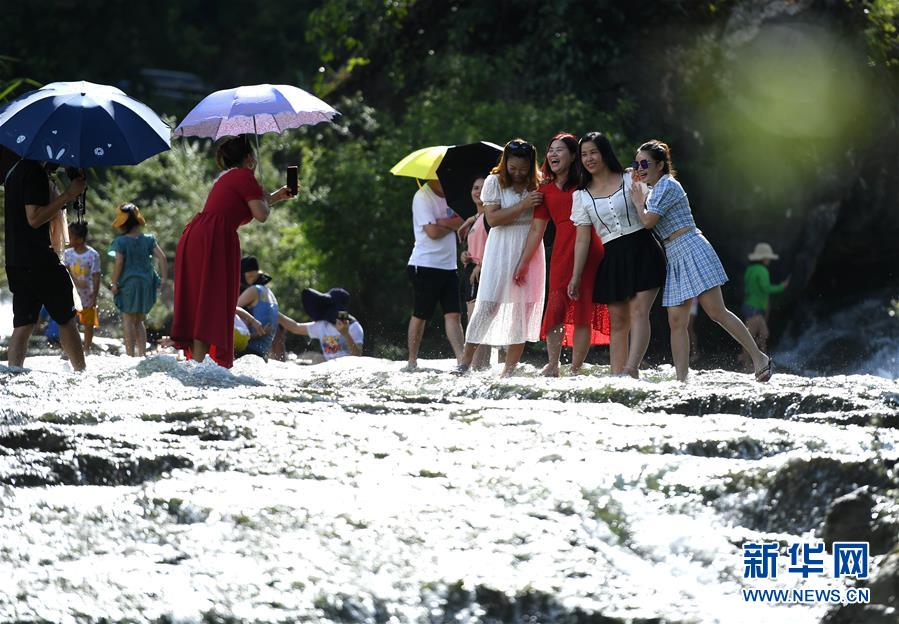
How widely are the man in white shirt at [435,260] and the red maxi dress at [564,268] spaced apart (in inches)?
56.2

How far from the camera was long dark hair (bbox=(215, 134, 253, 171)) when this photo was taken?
30.3ft

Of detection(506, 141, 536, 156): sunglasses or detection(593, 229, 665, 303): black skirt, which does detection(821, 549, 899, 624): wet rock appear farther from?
detection(506, 141, 536, 156): sunglasses

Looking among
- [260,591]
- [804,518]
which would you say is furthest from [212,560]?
[804,518]

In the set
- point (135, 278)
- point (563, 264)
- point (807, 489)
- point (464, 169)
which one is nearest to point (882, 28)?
point (464, 169)

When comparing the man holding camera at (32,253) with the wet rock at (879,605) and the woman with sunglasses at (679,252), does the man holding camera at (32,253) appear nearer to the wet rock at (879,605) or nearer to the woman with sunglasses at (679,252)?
the woman with sunglasses at (679,252)

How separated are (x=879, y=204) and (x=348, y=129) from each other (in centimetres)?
685

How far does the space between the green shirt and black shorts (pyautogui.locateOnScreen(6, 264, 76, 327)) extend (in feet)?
30.0

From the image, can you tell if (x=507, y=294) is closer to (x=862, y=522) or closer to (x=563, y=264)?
(x=563, y=264)

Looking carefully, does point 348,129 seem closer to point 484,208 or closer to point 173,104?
point 484,208

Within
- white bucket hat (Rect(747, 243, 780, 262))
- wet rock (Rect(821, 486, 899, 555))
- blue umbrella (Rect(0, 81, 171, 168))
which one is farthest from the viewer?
white bucket hat (Rect(747, 243, 780, 262))

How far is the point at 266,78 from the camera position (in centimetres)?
3844

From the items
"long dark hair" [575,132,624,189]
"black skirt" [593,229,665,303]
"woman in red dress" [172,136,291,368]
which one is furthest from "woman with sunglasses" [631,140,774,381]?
"woman in red dress" [172,136,291,368]

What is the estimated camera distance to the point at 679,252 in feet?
29.4

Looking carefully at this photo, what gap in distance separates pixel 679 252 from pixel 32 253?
4.00 metres
